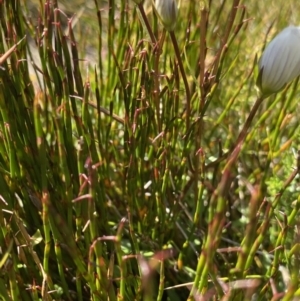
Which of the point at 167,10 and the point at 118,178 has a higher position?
the point at 167,10

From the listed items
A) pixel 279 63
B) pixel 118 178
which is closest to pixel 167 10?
pixel 279 63

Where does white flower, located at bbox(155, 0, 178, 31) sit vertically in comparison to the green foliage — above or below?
above

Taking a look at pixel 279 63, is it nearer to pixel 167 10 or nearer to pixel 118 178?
pixel 167 10

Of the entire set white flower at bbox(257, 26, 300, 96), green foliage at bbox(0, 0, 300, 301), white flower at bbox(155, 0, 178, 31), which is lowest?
green foliage at bbox(0, 0, 300, 301)

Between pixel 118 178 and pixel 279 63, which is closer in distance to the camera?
pixel 279 63

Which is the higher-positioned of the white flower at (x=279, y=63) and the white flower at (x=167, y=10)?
the white flower at (x=167, y=10)
